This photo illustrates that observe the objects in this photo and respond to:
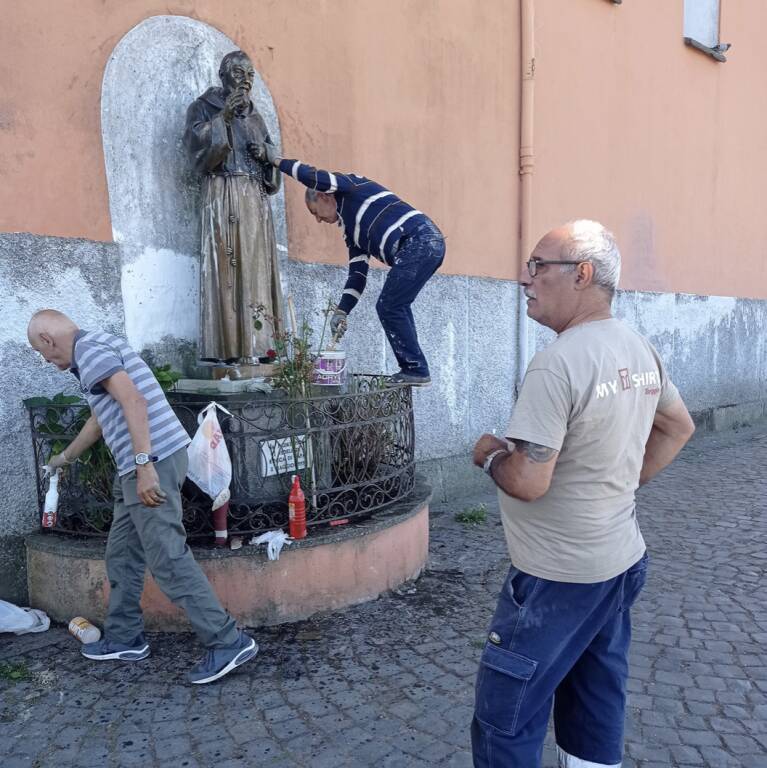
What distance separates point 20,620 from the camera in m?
3.51

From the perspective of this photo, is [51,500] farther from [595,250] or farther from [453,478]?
[453,478]

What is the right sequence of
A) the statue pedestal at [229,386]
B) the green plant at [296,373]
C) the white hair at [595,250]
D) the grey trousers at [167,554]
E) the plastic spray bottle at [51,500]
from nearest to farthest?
1. the white hair at [595,250]
2. the grey trousers at [167,554]
3. the plastic spray bottle at [51,500]
4. the green plant at [296,373]
5. the statue pedestal at [229,386]

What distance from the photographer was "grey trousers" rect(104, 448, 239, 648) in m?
2.99

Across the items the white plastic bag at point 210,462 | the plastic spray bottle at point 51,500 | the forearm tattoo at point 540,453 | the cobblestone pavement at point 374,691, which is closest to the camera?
the forearm tattoo at point 540,453

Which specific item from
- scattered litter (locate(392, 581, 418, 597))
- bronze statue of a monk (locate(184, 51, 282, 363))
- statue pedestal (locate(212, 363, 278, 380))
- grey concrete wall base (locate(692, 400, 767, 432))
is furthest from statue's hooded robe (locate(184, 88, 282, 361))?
grey concrete wall base (locate(692, 400, 767, 432))

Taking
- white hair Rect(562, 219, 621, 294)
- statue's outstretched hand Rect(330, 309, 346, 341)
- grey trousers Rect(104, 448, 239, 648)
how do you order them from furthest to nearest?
statue's outstretched hand Rect(330, 309, 346, 341), grey trousers Rect(104, 448, 239, 648), white hair Rect(562, 219, 621, 294)

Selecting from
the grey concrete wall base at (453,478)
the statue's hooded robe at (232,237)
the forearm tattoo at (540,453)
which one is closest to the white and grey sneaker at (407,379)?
the statue's hooded robe at (232,237)

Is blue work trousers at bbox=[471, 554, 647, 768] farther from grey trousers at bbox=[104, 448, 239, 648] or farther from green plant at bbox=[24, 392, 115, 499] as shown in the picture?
green plant at bbox=[24, 392, 115, 499]

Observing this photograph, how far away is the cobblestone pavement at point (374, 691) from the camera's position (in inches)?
101

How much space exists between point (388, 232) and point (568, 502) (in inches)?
102

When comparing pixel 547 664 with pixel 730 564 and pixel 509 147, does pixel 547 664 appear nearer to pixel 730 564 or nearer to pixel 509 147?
pixel 730 564

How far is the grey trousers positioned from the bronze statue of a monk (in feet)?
4.39

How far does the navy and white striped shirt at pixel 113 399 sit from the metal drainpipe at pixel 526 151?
14.3 ft

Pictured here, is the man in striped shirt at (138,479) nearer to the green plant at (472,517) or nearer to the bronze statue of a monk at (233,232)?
the bronze statue of a monk at (233,232)
